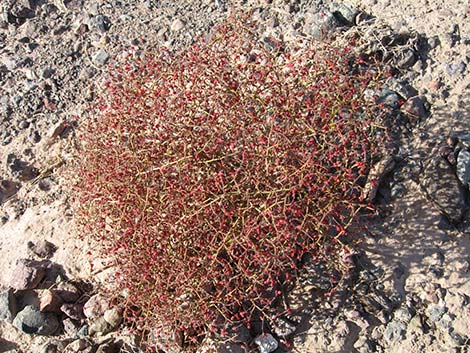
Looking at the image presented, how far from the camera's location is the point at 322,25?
4.18 m

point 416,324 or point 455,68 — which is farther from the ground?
point 455,68

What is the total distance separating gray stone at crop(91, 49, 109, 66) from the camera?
15.5ft

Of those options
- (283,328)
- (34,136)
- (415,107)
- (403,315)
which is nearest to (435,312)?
(403,315)

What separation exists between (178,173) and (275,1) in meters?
1.99

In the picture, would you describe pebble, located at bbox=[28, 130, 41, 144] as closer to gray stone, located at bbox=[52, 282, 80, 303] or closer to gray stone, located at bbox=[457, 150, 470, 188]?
gray stone, located at bbox=[52, 282, 80, 303]

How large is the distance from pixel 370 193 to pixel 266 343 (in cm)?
108

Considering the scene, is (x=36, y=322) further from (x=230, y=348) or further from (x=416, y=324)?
(x=416, y=324)

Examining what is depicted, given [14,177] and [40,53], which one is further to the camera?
[40,53]

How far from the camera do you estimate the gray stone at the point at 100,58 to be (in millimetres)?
4718

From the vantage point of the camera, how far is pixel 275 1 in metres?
4.54

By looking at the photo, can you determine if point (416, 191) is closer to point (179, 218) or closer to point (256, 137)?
point (256, 137)

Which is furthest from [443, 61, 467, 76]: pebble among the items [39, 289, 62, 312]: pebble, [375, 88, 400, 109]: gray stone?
[39, 289, 62, 312]: pebble

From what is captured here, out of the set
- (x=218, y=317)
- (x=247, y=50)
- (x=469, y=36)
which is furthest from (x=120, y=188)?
(x=469, y=36)

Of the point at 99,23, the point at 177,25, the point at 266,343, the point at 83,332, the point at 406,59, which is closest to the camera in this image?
the point at 266,343
